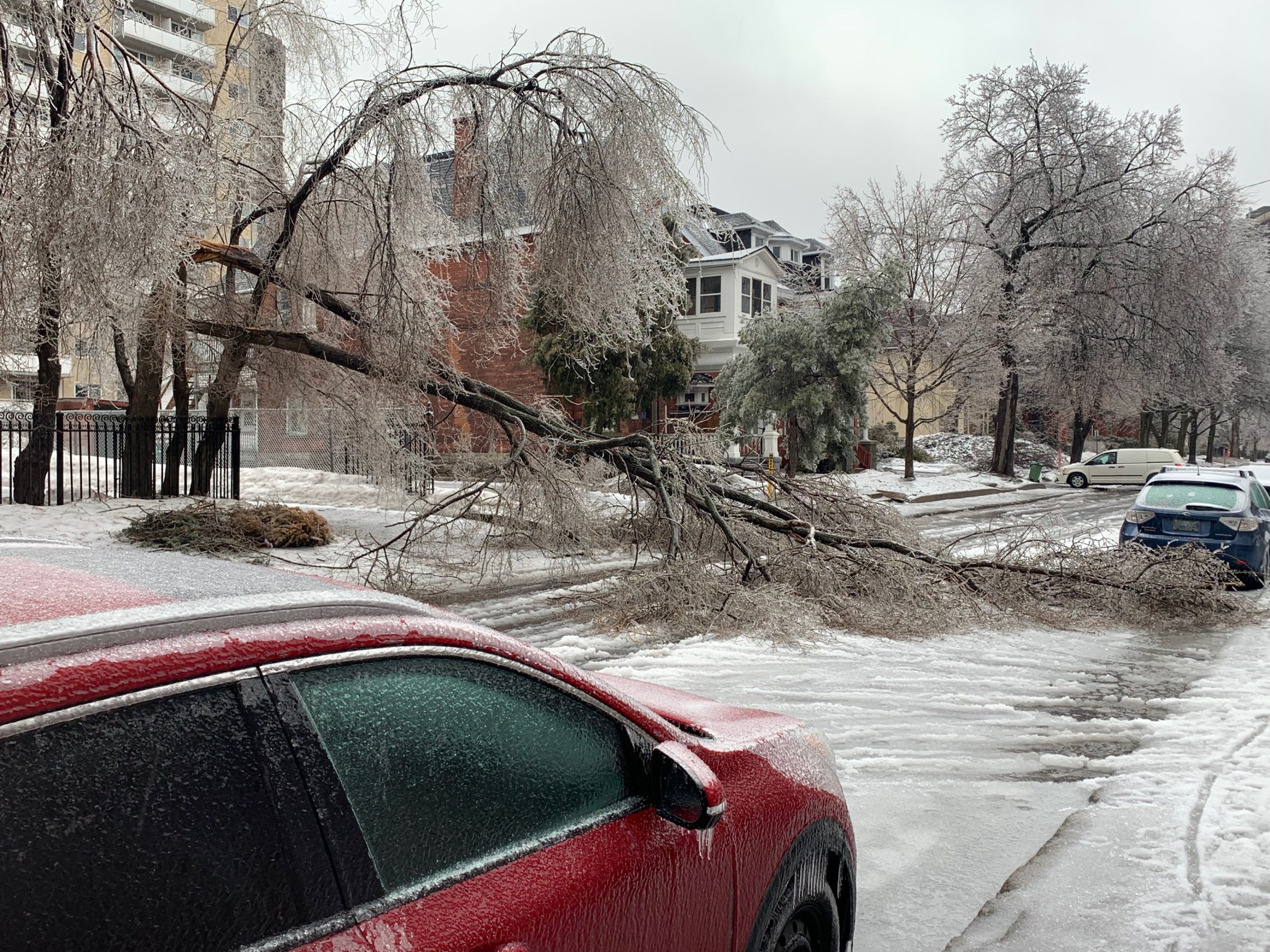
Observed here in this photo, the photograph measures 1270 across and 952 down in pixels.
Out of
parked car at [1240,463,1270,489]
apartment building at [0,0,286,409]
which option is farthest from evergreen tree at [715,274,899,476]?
apartment building at [0,0,286,409]

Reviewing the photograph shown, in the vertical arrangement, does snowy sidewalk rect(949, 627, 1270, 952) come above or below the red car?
below

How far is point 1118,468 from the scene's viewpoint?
4112cm

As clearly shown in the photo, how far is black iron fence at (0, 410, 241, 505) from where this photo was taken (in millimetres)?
16516

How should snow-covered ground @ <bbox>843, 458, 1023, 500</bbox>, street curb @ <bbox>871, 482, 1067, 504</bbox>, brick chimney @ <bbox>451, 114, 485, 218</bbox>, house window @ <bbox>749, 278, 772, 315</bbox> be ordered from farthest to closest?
house window @ <bbox>749, 278, 772, 315</bbox> → snow-covered ground @ <bbox>843, 458, 1023, 500</bbox> → street curb @ <bbox>871, 482, 1067, 504</bbox> → brick chimney @ <bbox>451, 114, 485, 218</bbox>

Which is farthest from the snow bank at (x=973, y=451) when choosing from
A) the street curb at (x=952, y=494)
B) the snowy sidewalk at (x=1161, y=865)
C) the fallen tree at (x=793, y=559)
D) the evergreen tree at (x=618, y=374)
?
the snowy sidewalk at (x=1161, y=865)

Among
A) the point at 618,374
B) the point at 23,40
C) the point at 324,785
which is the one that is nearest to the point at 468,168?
the point at 23,40

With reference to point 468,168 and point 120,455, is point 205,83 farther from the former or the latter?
point 120,455

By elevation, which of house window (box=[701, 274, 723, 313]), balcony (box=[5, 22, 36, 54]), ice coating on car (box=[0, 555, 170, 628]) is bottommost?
ice coating on car (box=[0, 555, 170, 628])

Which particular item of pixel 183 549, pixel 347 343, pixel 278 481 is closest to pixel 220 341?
pixel 347 343

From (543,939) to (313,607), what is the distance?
0.74 m

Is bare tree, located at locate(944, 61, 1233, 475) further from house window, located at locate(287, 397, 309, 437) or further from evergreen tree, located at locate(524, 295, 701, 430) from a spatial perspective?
house window, located at locate(287, 397, 309, 437)

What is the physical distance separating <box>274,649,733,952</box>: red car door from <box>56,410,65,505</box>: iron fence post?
16.9 m

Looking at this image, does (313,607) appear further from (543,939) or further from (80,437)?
(80,437)

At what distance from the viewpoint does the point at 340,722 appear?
5.56 ft
